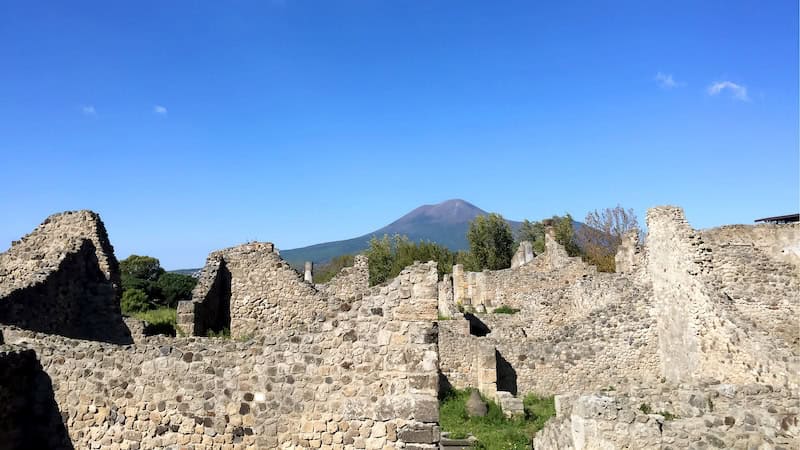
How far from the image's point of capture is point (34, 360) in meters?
7.31

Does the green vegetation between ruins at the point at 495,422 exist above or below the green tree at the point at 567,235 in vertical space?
below

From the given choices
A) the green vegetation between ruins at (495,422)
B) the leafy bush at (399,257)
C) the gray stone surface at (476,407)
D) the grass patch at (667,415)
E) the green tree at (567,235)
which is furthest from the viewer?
the leafy bush at (399,257)

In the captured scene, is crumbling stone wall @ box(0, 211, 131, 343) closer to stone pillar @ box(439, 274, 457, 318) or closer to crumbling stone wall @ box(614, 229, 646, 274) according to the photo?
crumbling stone wall @ box(614, 229, 646, 274)

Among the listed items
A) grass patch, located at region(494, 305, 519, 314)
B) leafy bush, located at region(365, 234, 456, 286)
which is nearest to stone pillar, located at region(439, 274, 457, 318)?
grass patch, located at region(494, 305, 519, 314)

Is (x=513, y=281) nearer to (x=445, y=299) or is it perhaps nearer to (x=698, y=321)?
(x=445, y=299)

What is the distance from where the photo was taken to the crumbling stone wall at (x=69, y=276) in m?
9.34

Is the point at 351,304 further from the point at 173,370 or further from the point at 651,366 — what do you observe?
the point at 651,366

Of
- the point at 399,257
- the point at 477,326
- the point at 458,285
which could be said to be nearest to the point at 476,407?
the point at 477,326

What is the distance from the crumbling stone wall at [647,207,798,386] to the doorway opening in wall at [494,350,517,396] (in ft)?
15.3

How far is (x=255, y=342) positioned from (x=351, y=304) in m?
1.34

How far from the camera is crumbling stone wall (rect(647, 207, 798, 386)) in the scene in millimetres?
10547

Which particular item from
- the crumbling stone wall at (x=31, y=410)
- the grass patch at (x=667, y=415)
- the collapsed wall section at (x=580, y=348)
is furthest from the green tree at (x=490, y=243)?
the crumbling stone wall at (x=31, y=410)

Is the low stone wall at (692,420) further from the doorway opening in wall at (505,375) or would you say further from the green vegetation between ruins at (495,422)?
the doorway opening in wall at (505,375)

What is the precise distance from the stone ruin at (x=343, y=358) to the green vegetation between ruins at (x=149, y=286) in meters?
15.3
